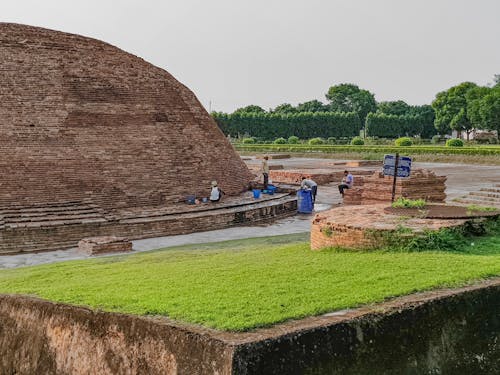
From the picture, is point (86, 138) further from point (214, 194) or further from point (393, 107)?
point (393, 107)

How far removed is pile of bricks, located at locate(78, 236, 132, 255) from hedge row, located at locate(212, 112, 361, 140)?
48215 mm

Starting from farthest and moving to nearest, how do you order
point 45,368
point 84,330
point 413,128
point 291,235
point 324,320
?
point 413,128, point 291,235, point 45,368, point 84,330, point 324,320

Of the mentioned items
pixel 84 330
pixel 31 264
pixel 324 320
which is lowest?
pixel 31 264

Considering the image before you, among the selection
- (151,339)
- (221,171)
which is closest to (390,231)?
(151,339)

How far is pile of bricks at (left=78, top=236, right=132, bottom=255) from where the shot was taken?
1035 centimetres

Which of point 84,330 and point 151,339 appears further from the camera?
point 84,330

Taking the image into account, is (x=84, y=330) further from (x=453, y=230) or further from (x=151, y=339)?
(x=453, y=230)

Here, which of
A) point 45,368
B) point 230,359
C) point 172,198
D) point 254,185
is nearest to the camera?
point 230,359

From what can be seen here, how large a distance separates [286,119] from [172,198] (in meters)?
46.7

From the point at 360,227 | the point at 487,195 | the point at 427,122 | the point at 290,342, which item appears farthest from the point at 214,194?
the point at 427,122

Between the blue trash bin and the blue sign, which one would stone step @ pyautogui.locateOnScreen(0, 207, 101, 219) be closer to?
the blue trash bin

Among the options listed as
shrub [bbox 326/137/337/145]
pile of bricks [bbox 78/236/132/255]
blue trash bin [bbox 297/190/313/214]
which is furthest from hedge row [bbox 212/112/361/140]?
pile of bricks [bbox 78/236/132/255]

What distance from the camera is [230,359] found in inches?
137

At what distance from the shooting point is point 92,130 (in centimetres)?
1322
